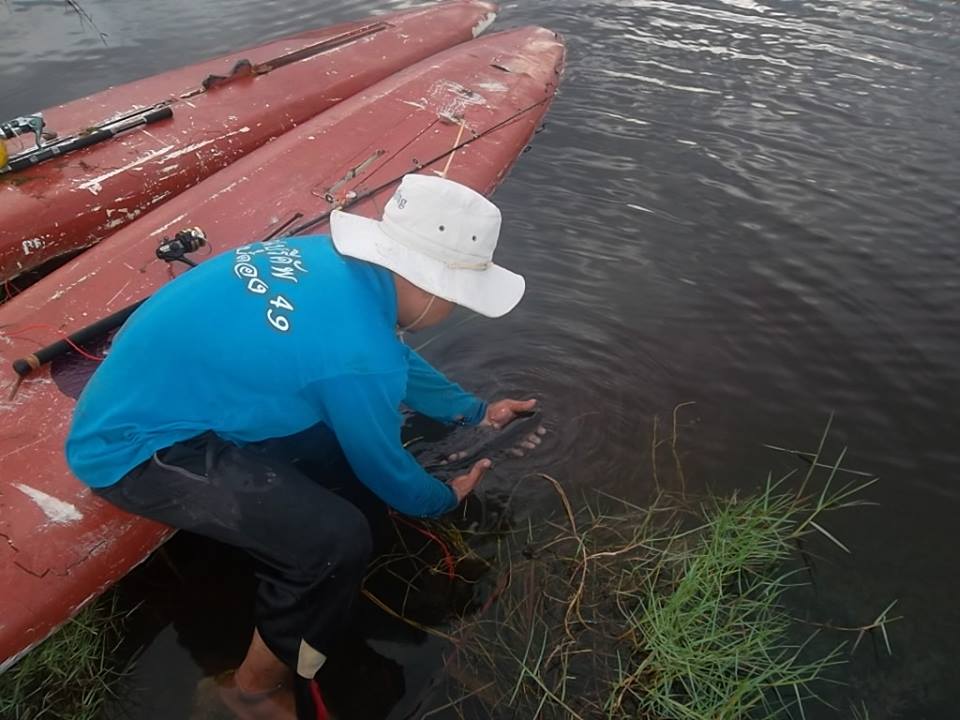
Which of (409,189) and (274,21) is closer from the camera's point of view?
(409,189)

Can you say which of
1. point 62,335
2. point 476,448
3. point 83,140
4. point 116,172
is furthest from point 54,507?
point 83,140

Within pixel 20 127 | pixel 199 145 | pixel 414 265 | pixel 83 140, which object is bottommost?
pixel 199 145

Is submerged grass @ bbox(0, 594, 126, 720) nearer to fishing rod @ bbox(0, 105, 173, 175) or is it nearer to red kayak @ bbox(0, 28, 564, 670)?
red kayak @ bbox(0, 28, 564, 670)

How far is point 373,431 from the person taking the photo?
2.22 m

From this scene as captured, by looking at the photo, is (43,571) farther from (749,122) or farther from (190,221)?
(749,122)

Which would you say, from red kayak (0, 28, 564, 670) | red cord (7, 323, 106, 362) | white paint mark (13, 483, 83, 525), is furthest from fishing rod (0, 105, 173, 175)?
white paint mark (13, 483, 83, 525)

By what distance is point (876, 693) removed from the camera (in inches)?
110

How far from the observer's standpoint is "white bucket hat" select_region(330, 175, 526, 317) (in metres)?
2.18

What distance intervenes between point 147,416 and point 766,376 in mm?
3350

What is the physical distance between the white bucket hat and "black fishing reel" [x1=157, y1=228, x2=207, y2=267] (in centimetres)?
172

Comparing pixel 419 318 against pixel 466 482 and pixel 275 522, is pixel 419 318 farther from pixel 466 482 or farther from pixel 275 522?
pixel 466 482

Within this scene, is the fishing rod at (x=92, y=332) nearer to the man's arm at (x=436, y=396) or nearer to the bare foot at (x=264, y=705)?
the man's arm at (x=436, y=396)

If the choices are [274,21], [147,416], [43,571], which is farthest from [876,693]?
[274,21]

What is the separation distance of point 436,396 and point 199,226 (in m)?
1.97
